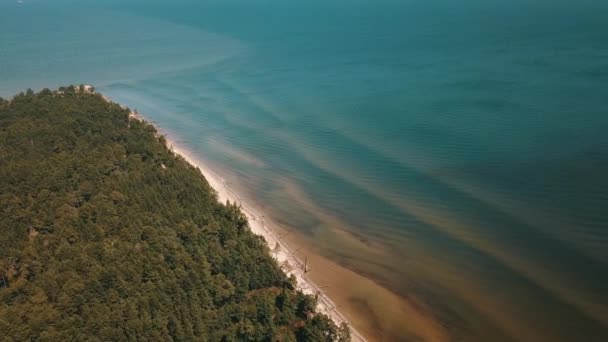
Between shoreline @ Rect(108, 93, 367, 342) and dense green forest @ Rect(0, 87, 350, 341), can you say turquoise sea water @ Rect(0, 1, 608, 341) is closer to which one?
shoreline @ Rect(108, 93, 367, 342)

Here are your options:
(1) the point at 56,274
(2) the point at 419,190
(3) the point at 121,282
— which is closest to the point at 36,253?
(1) the point at 56,274

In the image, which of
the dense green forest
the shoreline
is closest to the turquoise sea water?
the shoreline

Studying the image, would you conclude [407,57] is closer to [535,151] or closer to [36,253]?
[535,151]

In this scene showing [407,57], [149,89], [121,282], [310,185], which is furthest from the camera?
[407,57]

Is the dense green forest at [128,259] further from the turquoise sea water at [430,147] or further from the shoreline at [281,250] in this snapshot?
the turquoise sea water at [430,147]

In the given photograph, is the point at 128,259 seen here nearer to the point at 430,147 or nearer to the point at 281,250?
the point at 281,250

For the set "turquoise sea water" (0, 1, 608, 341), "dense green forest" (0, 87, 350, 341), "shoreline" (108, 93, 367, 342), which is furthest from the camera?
Result: "turquoise sea water" (0, 1, 608, 341)

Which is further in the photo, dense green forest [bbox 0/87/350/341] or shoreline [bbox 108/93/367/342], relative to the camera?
shoreline [bbox 108/93/367/342]

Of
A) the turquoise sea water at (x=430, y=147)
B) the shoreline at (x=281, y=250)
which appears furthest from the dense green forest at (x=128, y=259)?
the turquoise sea water at (x=430, y=147)
